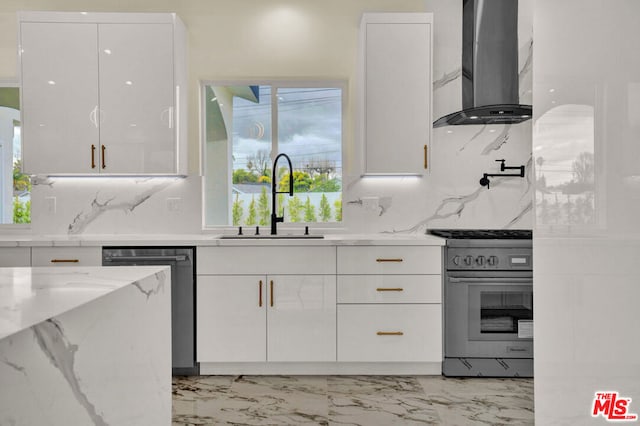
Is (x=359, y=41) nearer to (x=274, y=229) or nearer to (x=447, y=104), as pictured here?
(x=447, y=104)

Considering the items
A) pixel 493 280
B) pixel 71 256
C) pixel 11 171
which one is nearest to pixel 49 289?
pixel 71 256

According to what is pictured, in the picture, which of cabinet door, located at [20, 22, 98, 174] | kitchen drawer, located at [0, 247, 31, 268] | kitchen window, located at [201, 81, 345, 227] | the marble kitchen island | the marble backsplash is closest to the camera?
the marble kitchen island

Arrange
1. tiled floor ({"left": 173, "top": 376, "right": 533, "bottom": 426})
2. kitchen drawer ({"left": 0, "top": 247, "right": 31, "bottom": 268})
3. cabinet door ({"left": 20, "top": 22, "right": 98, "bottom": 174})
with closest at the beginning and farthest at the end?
tiled floor ({"left": 173, "top": 376, "right": 533, "bottom": 426}), kitchen drawer ({"left": 0, "top": 247, "right": 31, "bottom": 268}), cabinet door ({"left": 20, "top": 22, "right": 98, "bottom": 174})

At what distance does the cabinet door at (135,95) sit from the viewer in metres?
3.18

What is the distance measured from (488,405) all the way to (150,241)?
89.5 inches

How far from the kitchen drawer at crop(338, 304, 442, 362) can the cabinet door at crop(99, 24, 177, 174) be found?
68.7 inches

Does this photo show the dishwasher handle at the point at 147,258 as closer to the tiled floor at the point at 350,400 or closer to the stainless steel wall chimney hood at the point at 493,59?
the tiled floor at the point at 350,400

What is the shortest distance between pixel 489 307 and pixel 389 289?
2.17 feet

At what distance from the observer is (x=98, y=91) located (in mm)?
3178

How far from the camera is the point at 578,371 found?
1024mm

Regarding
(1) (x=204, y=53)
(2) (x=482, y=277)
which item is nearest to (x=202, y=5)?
(1) (x=204, y=53)

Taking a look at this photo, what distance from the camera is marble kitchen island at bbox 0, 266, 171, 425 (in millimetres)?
722

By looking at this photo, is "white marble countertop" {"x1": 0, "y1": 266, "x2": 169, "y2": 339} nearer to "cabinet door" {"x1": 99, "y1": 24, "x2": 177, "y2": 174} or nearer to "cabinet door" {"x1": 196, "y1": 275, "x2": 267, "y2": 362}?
"cabinet door" {"x1": 196, "y1": 275, "x2": 267, "y2": 362}

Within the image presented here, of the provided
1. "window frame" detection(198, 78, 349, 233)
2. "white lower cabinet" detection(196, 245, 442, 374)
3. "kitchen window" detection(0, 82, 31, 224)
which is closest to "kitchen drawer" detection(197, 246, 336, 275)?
"white lower cabinet" detection(196, 245, 442, 374)
